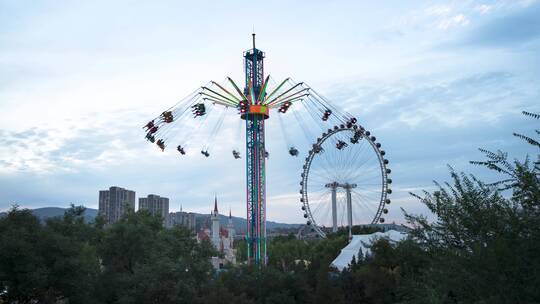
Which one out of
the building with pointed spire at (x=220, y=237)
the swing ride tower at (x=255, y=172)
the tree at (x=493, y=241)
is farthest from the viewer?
the building with pointed spire at (x=220, y=237)

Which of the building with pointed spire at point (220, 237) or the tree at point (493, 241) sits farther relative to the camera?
the building with pointed spire at point (220, 237)

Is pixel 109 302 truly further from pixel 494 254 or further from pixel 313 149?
pixel 313 149

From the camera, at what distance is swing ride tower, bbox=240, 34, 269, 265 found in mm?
51438

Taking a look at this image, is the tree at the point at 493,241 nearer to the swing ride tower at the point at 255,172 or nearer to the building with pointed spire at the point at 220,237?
the swing ride tower at the point at 255,172

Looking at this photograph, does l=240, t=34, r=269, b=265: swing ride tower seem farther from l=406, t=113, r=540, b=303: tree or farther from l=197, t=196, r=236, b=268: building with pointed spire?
l=197, t=196, r=236, b=268: building with pointed spire

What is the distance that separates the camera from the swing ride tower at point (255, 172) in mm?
51438

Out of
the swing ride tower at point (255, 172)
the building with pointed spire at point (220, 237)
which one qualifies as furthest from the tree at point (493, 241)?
the building with pointed spire at point (220, 237)

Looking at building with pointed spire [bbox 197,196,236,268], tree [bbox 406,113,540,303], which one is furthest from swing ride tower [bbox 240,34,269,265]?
building with pointed spire [bbox 197,196,236,268]

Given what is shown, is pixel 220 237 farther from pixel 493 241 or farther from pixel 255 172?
pixel 493 241

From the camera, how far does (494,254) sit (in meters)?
10.5

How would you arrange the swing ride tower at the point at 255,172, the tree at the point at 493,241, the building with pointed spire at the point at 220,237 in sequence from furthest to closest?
1. the building with pointed spire at the point at 220,237
2. the swing ride tower at the point at 255,172
3. the tree at the point at 493,241

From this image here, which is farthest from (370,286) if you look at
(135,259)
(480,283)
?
(480,283)

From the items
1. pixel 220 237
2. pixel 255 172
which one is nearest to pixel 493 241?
pixel 255 172

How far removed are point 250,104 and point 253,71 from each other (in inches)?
173
